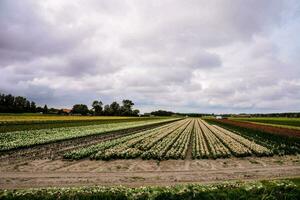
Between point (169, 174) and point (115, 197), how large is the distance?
20.7ft

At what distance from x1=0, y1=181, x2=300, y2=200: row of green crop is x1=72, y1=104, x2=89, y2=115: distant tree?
158057 millimetres

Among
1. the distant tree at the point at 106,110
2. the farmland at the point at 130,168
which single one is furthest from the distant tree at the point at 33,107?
the farmland at the point at 130,168

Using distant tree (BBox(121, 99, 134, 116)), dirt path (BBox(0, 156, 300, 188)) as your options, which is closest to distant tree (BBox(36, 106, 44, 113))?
distant tree (BBox(121, 99, 134, 116))

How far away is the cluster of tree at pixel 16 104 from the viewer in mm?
113762

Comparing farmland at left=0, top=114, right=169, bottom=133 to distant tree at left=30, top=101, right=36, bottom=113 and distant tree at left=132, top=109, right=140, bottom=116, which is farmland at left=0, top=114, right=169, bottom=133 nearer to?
distant tree at left=30, top=101, right=36, bottom=113

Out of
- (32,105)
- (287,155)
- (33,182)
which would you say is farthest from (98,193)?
(32,105)

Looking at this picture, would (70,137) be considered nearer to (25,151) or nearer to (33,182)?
(25,151)

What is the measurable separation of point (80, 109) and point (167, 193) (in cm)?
16100

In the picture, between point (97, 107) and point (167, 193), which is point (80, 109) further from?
point (167, 193)

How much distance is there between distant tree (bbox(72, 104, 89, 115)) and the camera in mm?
165500

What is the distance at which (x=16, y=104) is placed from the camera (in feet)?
430

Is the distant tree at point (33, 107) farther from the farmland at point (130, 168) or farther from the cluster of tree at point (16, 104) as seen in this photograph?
the farmland at point (130, 168)

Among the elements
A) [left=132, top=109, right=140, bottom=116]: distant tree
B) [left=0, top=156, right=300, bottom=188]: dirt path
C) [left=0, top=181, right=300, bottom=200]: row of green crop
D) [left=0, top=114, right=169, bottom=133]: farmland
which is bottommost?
[left=0, top=156, right=300, bottom=188]: dirt path

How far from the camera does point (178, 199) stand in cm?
1070
